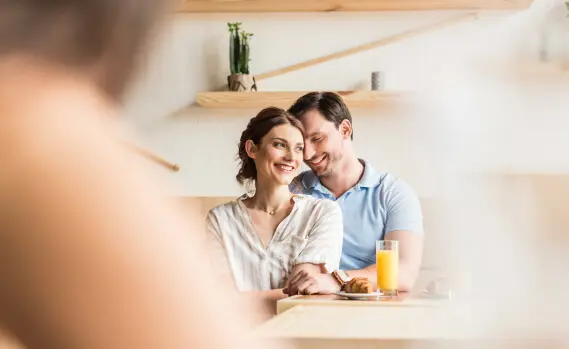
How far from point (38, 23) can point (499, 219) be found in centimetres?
61

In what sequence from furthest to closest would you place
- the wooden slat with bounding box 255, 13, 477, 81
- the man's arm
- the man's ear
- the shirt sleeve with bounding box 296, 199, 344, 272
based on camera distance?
the wooden slat with bounding box 255, 13, 477, 81, the man's ear, the man's arm, the shirt sleeve with bounding box 296, 199, 344, 272

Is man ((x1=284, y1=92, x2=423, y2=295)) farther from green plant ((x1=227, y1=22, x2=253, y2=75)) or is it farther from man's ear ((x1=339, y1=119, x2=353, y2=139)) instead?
green plant ((x1=227, y1=22, x2=253, y2=75))

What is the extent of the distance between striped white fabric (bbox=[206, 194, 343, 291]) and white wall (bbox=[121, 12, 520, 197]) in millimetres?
1501

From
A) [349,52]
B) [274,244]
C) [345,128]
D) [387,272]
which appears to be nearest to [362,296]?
[387,272]

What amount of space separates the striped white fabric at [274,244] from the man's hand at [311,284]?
141 mm

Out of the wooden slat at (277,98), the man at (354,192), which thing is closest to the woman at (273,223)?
the man at (354,192)

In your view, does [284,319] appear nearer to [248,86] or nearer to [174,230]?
[174,230]

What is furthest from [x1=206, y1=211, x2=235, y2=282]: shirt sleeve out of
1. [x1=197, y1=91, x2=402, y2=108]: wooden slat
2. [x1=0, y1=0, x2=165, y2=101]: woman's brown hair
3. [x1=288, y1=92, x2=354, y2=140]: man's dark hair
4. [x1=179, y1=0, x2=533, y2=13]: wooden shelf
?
[x1=0, y1=0, x2=165, y2=101]: woman's brown hair

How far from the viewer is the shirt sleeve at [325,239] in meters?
2.73

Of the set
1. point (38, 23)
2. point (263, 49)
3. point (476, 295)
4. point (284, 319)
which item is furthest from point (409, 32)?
point (38, 23)

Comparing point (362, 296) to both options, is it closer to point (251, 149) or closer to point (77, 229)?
point (251, 149)

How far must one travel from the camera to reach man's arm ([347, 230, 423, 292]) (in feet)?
9.80

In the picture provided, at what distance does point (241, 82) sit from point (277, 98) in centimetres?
19

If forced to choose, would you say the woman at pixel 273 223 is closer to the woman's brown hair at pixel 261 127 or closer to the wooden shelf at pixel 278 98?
the woman's brown hair at pixel 261 127
